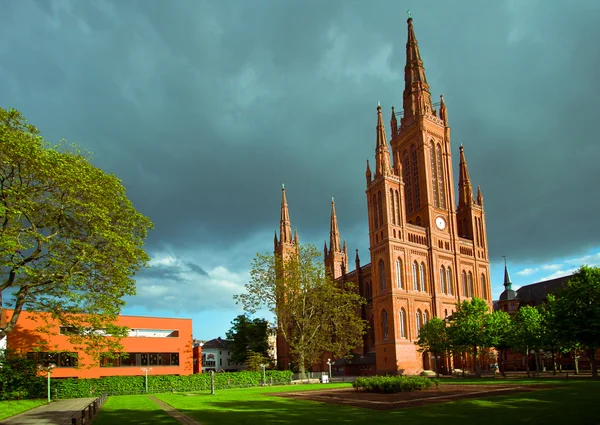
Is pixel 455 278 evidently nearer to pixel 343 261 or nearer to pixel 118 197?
pixel 343 261

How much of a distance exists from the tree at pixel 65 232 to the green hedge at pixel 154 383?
1226 cm

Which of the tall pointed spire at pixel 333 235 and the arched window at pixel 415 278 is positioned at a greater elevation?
the tall pointed spire at pixel 333 235

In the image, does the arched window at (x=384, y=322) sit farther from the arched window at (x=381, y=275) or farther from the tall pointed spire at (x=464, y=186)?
the tall pointed spire at (x=464, y=186)

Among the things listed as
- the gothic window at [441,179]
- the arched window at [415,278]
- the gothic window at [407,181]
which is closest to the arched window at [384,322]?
the arched window at [415,278]

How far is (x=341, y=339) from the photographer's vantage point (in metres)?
65.3

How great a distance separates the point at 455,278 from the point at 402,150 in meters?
25.0

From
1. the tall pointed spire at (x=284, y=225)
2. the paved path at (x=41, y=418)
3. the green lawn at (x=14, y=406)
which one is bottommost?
the green lawn at (x=14, y=406)

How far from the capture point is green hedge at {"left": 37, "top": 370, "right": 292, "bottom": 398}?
149 ft

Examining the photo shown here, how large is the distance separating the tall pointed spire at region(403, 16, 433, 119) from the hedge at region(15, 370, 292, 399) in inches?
2025

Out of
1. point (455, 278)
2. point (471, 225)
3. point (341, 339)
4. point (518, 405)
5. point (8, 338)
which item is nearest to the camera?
point (518, 405)

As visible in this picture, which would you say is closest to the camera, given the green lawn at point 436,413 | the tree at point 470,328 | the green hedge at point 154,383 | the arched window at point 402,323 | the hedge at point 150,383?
the green lawn at point 436,413

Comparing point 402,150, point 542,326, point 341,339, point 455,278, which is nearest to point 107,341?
point 341,339

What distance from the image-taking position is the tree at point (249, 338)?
91.6m

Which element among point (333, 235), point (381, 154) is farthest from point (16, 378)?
point (333, 235)
